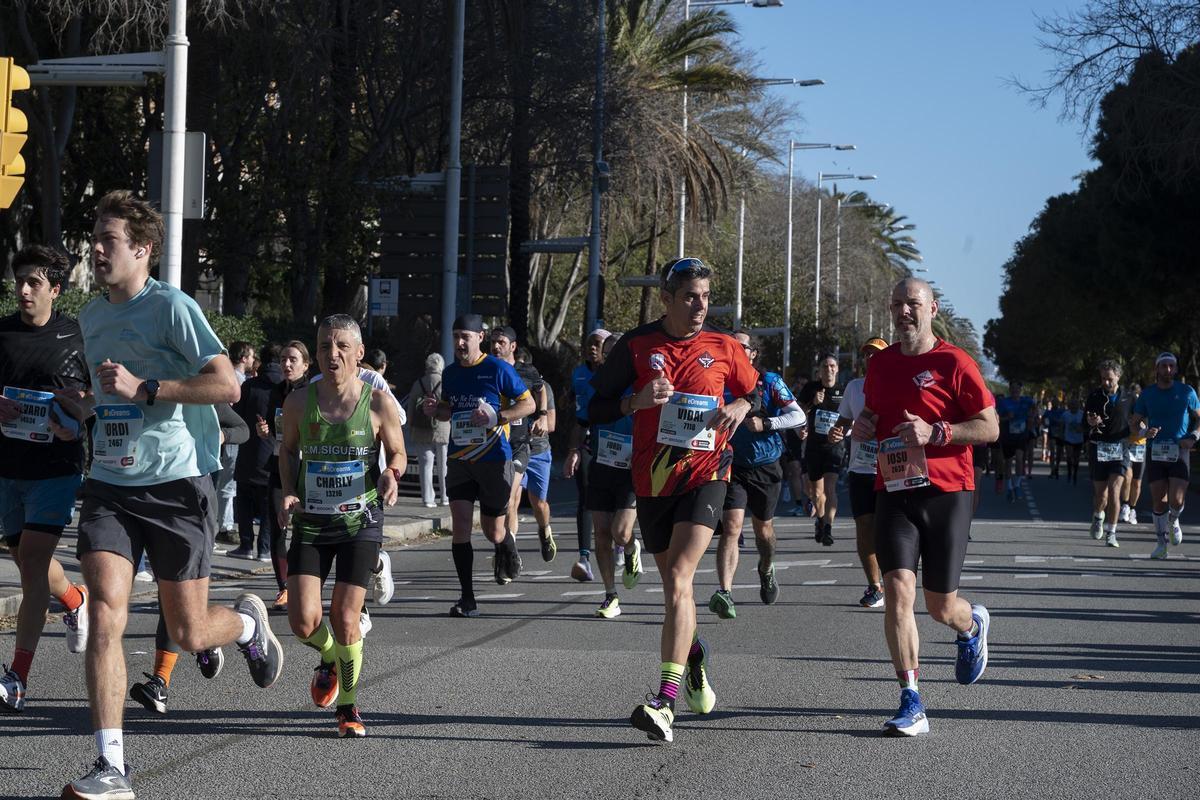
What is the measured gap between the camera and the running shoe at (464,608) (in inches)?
429

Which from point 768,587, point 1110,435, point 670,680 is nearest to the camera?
point 670,680

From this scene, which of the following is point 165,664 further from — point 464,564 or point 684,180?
point 684,180

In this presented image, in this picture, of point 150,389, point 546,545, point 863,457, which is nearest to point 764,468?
point 863,457

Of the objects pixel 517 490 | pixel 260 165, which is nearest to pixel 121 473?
pixel 517 490

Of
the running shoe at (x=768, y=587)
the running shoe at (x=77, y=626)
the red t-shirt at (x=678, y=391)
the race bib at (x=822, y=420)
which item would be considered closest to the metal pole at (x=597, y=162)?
the race bib at (x=822, y=420)

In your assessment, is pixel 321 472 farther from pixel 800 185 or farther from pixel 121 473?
pixel 800 185

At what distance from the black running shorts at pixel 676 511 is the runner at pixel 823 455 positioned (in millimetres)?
8930

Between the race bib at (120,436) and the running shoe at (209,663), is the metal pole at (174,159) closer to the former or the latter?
the running shoe at (209,663)

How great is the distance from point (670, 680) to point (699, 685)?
51 cm

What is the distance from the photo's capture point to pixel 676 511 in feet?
24.3

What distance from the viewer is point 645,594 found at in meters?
12.6

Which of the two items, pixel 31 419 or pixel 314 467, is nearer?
pixel 314 467

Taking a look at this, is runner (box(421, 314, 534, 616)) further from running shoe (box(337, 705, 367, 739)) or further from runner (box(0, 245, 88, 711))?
running shoe (box(337, 705, 367, 739))

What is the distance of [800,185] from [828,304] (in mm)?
5756
